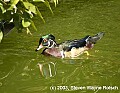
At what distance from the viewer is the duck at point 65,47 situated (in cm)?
657

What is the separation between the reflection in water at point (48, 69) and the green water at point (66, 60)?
0.22 ft

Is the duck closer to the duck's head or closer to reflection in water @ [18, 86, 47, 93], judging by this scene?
the duck's head

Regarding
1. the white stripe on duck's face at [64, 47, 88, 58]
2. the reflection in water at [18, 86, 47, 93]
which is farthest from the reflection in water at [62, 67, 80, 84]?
the white stripe on duck's face at [64, 47, 88, 58]

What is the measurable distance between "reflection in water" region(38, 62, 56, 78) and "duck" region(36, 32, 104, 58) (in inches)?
16.7

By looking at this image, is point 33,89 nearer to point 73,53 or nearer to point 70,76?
point 70,76

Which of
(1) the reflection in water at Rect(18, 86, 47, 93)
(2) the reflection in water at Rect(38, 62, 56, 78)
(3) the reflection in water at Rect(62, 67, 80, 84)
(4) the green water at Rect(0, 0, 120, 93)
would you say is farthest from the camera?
(2) the reflection in water at Rect(38, 62, 56, 78)

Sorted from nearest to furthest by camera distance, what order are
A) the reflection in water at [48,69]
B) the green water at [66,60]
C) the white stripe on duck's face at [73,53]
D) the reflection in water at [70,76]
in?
1. the green water at [66,60]
2. the reflection in water at [70,76]
3. the reflection in water at [48,69]
4. the white stripe on duck's face at [73,53]

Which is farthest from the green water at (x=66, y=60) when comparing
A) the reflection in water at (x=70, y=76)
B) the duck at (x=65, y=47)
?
the duck at (x=65, y=47)

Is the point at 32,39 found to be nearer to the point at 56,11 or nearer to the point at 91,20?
the point at 91,20

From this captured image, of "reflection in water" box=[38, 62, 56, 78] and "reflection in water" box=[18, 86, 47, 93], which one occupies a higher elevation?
"reflection in water" box=[18, 86, 47, 93]

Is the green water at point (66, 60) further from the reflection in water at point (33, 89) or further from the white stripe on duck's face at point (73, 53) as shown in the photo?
the white stripe on duck's face at point (73, 53)

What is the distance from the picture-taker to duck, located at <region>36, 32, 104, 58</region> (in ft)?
21.5

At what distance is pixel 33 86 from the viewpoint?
4891 mm

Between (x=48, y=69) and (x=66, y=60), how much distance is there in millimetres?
569
